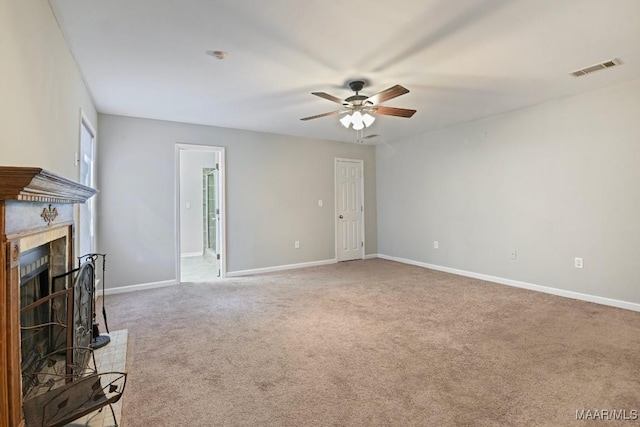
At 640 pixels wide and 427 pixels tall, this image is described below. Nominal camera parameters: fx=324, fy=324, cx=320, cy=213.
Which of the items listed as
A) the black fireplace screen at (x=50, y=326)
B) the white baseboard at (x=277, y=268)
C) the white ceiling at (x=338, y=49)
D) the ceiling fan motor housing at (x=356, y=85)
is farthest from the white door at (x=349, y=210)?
the black fireplace screen at (x=50, y=326)

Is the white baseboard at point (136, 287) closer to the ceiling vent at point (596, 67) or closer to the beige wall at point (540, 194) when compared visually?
the beige wall at point (540, 194)

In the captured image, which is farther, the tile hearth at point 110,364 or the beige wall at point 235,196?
the beige wall at point 235,196

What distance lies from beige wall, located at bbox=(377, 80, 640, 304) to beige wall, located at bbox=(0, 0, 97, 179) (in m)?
5.03

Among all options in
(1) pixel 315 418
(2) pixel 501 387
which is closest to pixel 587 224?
(2) pixel 501 387

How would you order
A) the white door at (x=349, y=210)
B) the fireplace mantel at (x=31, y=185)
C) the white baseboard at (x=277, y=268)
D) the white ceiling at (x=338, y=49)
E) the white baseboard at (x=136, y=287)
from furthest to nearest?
the white door at (x=349, y=210) < the white baseboard at (x=277, y=268) < the white baseboard at (x=136, y=287) < the white ceiling at (x=338, y=49) < the fireplace mantel at (x=31, y=185)

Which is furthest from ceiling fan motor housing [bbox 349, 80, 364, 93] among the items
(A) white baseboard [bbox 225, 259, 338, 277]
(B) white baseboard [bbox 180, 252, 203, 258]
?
(B) white baseboard [bbox 180, 252, 203, 258]

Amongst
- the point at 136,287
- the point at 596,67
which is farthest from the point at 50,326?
the point at 596,67

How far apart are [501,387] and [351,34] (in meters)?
2.66

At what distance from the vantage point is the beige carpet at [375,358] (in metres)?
1.86

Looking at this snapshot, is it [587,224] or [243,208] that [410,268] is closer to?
[587,224]

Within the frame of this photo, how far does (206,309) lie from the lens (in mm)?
3703

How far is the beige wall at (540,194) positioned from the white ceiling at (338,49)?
441mm

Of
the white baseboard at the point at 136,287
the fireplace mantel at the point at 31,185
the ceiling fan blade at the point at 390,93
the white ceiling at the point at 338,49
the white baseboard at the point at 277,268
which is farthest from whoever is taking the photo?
the white baseboard at the point at 277,268

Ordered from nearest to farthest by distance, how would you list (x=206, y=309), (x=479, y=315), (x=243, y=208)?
(x=479, y=315), (x=206, y=309), (x=243, y=208)
